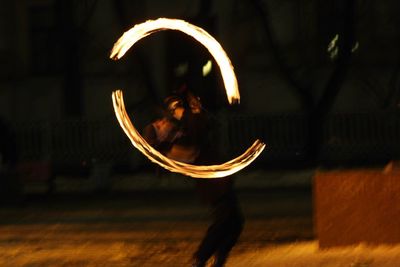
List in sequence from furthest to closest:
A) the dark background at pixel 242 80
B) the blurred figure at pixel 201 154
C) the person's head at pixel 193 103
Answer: the dark background at pixel 242 80, the person's head at pixel 193 103, the blurred figure at pixel 201 154

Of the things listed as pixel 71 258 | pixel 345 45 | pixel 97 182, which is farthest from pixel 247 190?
pixel 71 258

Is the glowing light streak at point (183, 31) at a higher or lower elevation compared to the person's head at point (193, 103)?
higher

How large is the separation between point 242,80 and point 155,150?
15320mm

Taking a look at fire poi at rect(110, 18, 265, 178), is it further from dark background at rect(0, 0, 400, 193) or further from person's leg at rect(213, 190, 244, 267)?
dark background at rect(0, 0, 400, 193)

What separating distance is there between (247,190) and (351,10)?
5.37 m

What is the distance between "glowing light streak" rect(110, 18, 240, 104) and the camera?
8.66 meters

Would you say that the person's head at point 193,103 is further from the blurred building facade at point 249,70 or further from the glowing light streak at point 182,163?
the blurred building facade at point 249,70

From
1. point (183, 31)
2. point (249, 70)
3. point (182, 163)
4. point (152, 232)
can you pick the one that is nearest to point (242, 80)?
point (249, 70)

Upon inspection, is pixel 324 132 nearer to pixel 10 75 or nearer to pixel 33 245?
pixel 10 75

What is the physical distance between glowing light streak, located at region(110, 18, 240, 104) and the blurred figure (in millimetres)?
554

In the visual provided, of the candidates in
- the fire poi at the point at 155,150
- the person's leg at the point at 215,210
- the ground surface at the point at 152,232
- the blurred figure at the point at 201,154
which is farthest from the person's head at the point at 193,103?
the ground surface at the point at 152,232

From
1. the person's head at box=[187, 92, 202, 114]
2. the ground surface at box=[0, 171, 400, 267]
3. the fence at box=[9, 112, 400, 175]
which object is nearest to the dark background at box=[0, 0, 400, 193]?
the fence at box=[9, 112, 400, 175]

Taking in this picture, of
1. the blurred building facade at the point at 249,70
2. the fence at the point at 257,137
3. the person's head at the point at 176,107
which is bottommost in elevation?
the fence at the point at 257,137

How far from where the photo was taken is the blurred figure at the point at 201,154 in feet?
26.5
